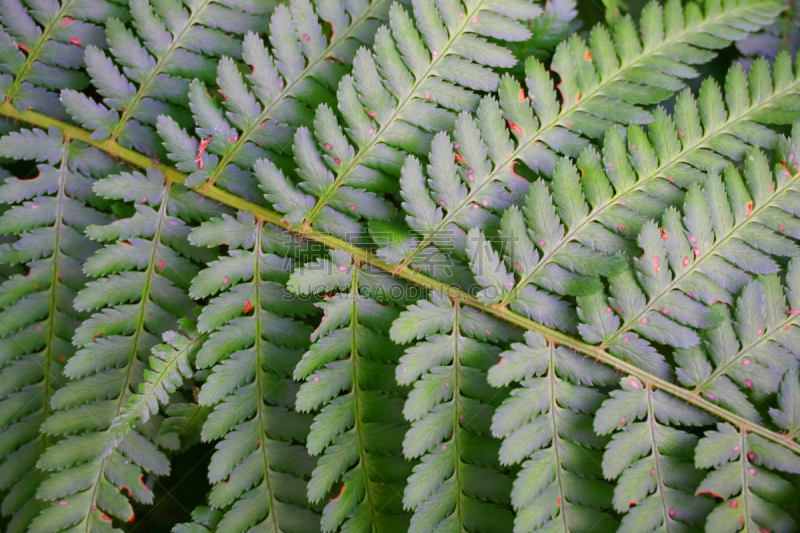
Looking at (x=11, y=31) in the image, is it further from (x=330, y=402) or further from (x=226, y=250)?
(x=330, y=402)

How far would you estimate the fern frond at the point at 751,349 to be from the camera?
1511mm

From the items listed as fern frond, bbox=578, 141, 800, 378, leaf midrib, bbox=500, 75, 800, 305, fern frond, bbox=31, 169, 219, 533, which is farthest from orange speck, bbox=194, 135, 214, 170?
fern frond, bbox=578, 141, 800, 378

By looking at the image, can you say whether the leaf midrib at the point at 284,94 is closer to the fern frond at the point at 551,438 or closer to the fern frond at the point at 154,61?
the fern frond at the point at 154,61

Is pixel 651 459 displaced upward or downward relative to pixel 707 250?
downward

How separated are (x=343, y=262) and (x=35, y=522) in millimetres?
1210

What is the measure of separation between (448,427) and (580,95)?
3.74 feet

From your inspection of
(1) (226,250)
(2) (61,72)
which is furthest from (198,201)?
(2) (61,72)

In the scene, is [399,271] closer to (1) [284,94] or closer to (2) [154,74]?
(1) [284,94]

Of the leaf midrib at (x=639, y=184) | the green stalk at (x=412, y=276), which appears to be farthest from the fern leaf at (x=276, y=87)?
the leaf midrib at (x=639, y=184)

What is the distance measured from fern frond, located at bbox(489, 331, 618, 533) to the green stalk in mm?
51

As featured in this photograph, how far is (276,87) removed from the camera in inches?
65.1

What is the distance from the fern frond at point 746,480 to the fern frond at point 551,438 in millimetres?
290

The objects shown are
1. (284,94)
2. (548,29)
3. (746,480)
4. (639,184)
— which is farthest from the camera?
(548,29)

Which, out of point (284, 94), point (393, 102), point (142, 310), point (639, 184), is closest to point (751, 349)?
point (639, 184)
